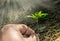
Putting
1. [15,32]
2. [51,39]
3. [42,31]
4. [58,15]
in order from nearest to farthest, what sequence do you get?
[15,32] → [51,39] → [42,31] → [58,15]

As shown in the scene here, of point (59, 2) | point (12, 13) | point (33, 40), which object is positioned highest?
point (33, 40)

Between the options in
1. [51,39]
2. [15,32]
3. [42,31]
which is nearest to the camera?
[15,32]

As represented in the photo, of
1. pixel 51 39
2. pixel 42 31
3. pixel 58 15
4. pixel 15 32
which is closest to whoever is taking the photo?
pixel 15 32

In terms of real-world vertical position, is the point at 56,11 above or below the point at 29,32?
below

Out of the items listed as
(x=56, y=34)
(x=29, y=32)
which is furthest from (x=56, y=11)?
(x=29, y=32)

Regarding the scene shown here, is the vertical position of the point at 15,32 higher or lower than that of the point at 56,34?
higher

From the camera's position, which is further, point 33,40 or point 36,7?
point 36,7

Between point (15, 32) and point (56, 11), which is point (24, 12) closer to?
point (56, 11)

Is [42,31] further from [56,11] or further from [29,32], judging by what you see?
[29,32]

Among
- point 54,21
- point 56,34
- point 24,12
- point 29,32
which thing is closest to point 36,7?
point 24,12
